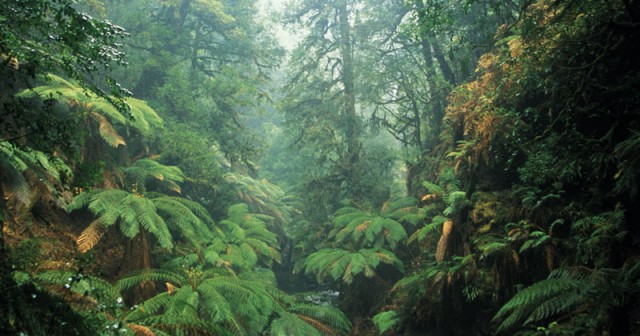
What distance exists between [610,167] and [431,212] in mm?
4228

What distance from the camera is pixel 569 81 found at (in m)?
4.87

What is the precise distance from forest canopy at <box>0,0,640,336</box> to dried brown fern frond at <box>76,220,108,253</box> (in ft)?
0.09

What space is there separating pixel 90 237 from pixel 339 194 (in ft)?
23.8

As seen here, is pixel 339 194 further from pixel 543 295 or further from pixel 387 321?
pixel 543 295

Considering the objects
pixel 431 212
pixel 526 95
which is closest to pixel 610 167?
pixel 526 95

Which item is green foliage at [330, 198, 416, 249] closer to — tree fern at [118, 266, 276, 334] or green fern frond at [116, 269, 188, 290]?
tree fern at [118, 266, 276, 334]

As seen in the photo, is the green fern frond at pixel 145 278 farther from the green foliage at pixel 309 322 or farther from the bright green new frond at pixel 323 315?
the bright green new frond at pixel 323 315

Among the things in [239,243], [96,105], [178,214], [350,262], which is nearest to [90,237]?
[178,214]

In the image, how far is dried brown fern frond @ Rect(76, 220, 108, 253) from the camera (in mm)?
5508

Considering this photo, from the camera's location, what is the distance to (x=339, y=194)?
11.8 metres

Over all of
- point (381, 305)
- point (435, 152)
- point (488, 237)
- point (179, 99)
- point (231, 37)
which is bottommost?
point (381, 305)

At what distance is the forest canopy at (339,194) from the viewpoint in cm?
330

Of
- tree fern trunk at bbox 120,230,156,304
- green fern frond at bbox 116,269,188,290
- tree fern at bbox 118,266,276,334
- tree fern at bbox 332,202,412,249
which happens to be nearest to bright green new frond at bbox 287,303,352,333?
tree fern at bbox 118,266,276,334

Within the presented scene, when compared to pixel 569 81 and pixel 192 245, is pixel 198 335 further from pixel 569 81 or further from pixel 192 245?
pixel 569 81
